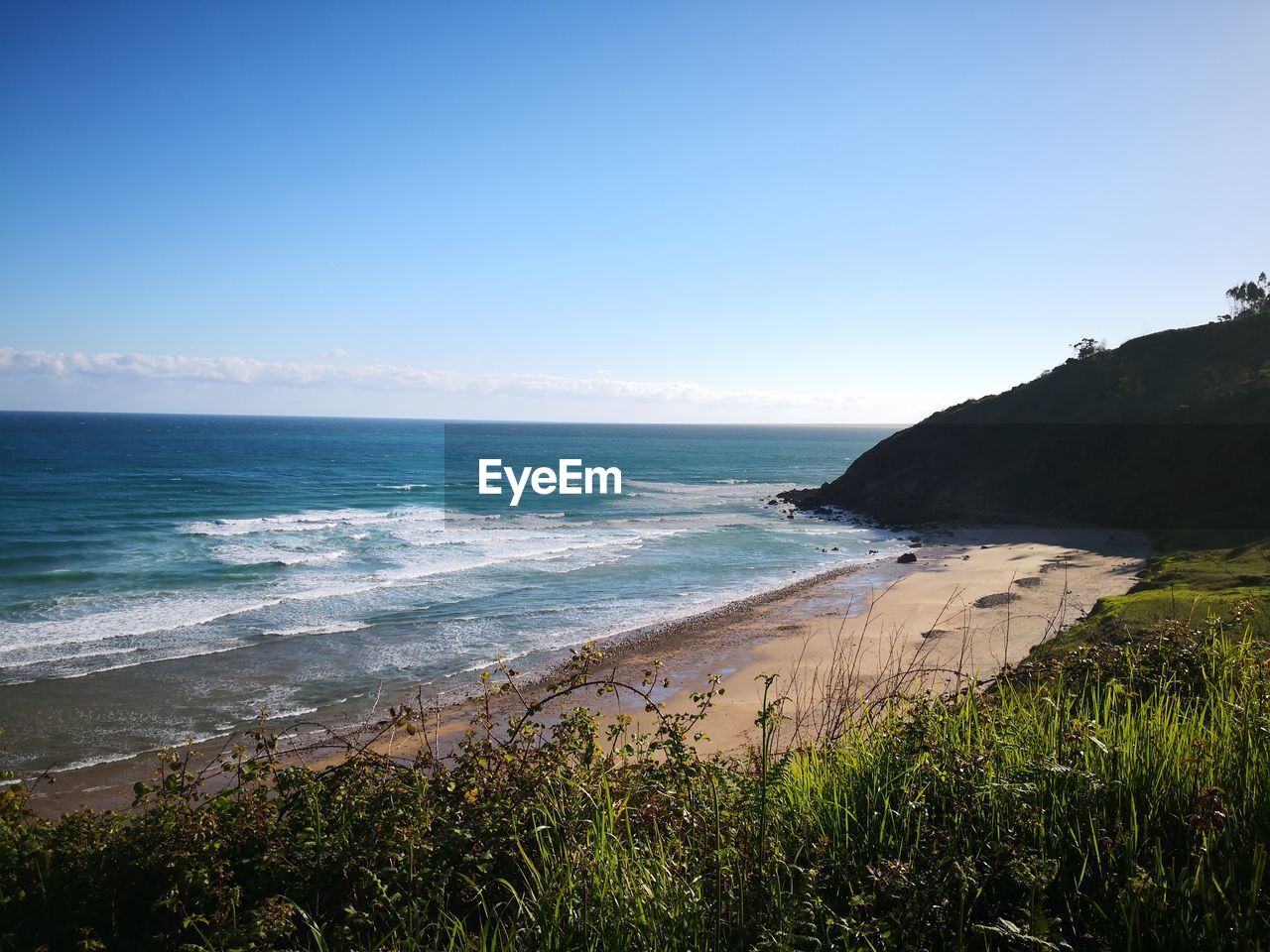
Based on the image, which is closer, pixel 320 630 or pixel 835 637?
pixel 835 637

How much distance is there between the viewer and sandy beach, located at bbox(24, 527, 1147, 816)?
11.7m

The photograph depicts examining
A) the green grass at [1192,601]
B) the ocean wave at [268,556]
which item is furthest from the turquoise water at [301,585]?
the green grass at [1192,601]

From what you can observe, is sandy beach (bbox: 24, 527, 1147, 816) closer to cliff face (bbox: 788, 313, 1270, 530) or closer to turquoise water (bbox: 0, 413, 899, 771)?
turquoise water (bbox: 0, 413, 899, 771)

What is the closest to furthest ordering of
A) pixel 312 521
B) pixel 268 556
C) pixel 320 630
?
pixel 320 630 → pixel 268 556 → pixel 312 521

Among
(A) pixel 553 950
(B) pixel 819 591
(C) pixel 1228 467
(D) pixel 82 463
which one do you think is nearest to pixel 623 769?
(A) pixel 553 950

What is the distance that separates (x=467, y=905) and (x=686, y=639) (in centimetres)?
1657

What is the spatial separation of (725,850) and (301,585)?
26.0m

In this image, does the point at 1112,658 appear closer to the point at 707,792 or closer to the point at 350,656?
the point at 707,792

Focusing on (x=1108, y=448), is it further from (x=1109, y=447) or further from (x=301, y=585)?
(x=301, y=585)

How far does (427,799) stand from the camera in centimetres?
409

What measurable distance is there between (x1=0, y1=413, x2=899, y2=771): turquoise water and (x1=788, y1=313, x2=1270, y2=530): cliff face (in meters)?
8.33

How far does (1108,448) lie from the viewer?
4047 cm

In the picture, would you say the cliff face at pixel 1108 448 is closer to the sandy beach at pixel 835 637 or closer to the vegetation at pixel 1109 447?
the vegetation at pixel 1109 447

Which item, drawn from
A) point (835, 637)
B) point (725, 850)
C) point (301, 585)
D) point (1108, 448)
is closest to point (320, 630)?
point (301, 585)
